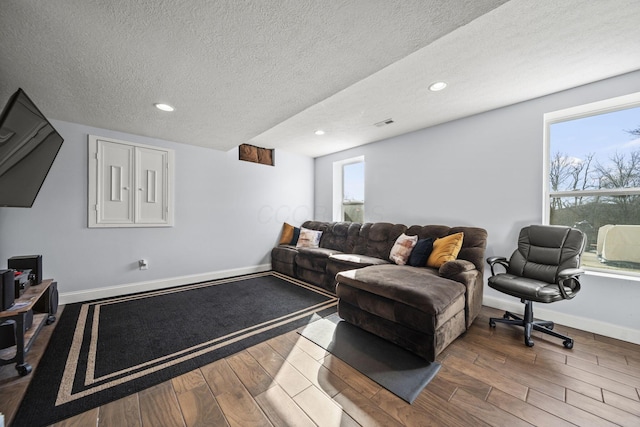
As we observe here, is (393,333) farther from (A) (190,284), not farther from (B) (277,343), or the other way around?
(A) (190,284)

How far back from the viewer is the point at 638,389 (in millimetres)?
1509

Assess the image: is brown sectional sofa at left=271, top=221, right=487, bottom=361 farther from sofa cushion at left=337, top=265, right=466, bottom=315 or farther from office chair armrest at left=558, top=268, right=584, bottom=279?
office chair armrest at left=558, top=268, right=584, bottom=279

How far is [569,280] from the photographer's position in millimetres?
2025

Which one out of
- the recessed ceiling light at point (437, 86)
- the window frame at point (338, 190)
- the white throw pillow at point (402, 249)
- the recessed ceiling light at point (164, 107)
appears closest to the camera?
the recessed ceiling light at point (437, 86)

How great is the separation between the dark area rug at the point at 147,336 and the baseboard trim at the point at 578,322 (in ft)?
6.61

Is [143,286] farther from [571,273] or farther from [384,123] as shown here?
[571,273]

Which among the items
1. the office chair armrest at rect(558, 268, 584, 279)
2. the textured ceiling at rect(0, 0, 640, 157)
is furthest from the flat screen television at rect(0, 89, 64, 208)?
the office chair armrest at rect(558, 268, 584, 279)

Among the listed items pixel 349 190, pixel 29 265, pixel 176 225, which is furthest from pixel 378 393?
pixel 349 190

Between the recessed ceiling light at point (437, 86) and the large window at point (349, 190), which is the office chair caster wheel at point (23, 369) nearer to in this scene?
the recessed ceiling light at point (437, 86)

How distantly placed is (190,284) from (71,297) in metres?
1.29

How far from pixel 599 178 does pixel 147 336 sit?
4.71m

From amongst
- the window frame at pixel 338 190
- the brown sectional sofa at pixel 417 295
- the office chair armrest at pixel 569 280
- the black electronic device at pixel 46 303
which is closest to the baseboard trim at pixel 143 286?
the black electronic device at pixel 46 303

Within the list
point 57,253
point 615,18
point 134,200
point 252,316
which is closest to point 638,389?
point 615,18

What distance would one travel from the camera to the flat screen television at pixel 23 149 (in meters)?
1.38
